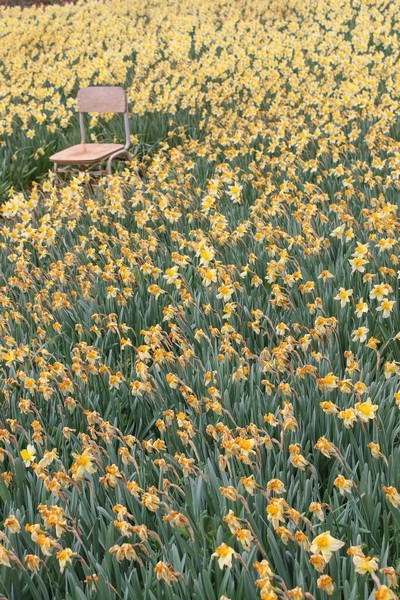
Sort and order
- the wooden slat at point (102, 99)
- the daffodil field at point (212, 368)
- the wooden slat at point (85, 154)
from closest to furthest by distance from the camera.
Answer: the daffodil field at point (212, 368) < the wooden slat at point (85, 154) < the wooden slat at point (102, 99)

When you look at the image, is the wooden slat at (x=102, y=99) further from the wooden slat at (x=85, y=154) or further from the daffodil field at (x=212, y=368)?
the daffodil field at (x=212, y=368)

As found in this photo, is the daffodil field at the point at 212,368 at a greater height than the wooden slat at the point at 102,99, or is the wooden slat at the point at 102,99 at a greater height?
the wooden slat at the point at 102,99

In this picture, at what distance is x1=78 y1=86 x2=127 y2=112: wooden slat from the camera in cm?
610

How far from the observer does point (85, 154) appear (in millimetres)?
5965

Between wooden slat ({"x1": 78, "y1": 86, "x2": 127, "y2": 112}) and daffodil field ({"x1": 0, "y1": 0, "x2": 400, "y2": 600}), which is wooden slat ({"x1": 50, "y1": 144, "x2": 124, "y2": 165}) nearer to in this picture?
wooden slat ({"x1": 78, "y1": 86, "x2": 127, "y2": 112})

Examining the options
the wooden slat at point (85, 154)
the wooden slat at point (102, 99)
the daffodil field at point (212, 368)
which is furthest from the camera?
the wooden slat at point (102, 99)

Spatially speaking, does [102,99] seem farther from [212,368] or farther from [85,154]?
[212,368]

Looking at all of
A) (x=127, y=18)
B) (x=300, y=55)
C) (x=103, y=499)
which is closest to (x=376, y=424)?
(x=103, y=499)

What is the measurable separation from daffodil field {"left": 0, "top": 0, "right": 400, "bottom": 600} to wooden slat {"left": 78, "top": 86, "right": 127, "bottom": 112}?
0.48 m

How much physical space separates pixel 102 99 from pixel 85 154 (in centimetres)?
55

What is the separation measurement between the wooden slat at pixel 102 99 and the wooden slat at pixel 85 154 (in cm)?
30

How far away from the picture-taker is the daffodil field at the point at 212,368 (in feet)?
5.86

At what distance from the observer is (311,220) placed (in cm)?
376

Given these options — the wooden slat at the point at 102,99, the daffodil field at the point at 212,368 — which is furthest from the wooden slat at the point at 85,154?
the daffodil field at the point at 212,368
